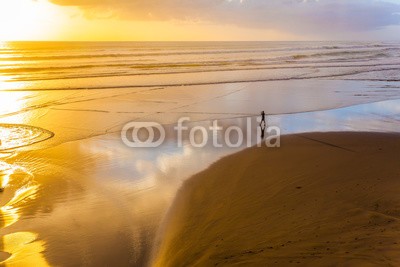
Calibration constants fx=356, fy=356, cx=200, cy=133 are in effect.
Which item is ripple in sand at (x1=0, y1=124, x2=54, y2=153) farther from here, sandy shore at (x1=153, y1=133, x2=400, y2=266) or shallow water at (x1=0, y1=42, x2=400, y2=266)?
sandy shore at (x1=153, y1=133, x2=400, y2=266)

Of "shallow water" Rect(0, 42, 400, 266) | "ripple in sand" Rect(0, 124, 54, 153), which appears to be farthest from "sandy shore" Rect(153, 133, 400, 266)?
"ripple in sand" Rect(0, 124, 54, 153)

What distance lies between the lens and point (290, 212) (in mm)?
6180

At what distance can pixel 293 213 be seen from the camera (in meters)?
6.12

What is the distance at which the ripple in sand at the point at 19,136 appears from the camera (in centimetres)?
1135

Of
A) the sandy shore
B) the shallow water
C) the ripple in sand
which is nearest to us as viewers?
the sandy shore

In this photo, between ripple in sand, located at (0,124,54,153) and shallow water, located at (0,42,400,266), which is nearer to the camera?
shallow water, located at (0,42,400,266)

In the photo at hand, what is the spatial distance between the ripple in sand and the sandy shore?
6.31m

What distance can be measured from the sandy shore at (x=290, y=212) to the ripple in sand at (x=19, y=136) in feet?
20.7

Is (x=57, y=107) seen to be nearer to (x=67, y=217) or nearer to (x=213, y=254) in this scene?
(x=67, y=217)

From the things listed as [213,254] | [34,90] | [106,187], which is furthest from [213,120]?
[34,90]

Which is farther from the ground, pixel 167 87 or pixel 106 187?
pixel 167 87

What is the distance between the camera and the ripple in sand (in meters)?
11.4

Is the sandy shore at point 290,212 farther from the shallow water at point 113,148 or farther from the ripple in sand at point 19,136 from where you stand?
the ripple in sand at point 19,136

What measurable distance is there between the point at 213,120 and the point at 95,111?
5.83 metres
